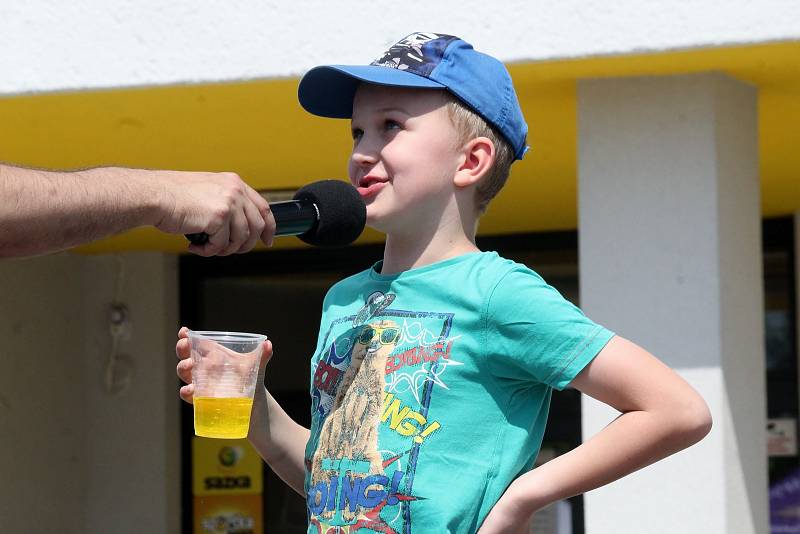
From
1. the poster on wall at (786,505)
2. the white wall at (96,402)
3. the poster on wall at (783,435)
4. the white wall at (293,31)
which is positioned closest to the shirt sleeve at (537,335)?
the white wall at (293,31)

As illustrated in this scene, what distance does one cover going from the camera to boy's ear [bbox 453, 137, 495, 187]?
2.54 metres

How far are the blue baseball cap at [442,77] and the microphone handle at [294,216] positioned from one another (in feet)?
0.97

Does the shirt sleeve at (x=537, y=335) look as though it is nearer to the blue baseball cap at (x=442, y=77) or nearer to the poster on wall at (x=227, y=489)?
the blue baseball cap at (x=442, y=77)

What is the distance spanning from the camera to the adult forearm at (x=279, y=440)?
265 cm

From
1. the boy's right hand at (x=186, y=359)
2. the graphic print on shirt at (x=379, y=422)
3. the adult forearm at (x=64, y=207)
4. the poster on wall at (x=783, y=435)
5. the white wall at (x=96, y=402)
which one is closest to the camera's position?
the adult forearm at (x=64, y=207)

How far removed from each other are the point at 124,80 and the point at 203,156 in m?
1.38

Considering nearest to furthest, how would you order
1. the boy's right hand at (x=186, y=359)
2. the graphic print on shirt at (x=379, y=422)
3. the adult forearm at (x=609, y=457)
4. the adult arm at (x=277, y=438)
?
the adult forearm at (x=609, y=457), the graphic print on shirt at (x=379, y=422), the boy's right hand at (x=186, y=359), the adult arm at (x=277, y=438)

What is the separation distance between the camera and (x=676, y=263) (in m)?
4.64

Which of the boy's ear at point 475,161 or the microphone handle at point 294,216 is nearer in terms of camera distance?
the microphone handle at point 294,216

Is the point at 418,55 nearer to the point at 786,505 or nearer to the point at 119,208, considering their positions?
the point at 119,208

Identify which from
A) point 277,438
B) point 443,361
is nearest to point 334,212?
point 443,361

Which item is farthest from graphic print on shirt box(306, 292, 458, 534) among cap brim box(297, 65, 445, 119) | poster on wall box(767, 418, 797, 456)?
poster on wall box(767, 418, 797, 456)

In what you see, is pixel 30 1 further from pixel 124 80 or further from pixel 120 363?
pixel 120 363

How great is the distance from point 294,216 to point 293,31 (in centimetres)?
257
